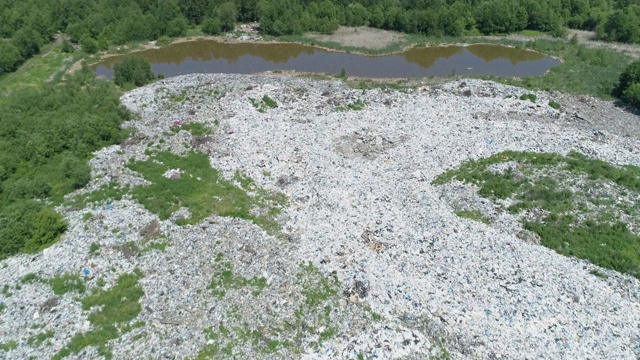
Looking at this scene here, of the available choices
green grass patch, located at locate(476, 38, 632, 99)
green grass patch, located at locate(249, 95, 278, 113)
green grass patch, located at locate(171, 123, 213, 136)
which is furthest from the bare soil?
green grass patch, located at locate(171, 123, 213, 136)

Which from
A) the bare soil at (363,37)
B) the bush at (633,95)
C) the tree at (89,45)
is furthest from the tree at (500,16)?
the tree at (89,45)

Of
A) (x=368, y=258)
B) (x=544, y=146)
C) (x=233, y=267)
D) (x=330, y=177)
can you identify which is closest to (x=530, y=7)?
(x=544, y=146)

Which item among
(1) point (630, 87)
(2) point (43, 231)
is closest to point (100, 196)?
(2) point (43, 231)

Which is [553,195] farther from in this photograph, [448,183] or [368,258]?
[368,258]

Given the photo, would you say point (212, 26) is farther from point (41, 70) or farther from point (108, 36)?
point (41, 70)

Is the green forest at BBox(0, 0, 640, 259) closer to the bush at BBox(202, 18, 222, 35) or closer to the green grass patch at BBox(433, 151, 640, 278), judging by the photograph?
the bush at BBox(202, 18, 222, 35)
